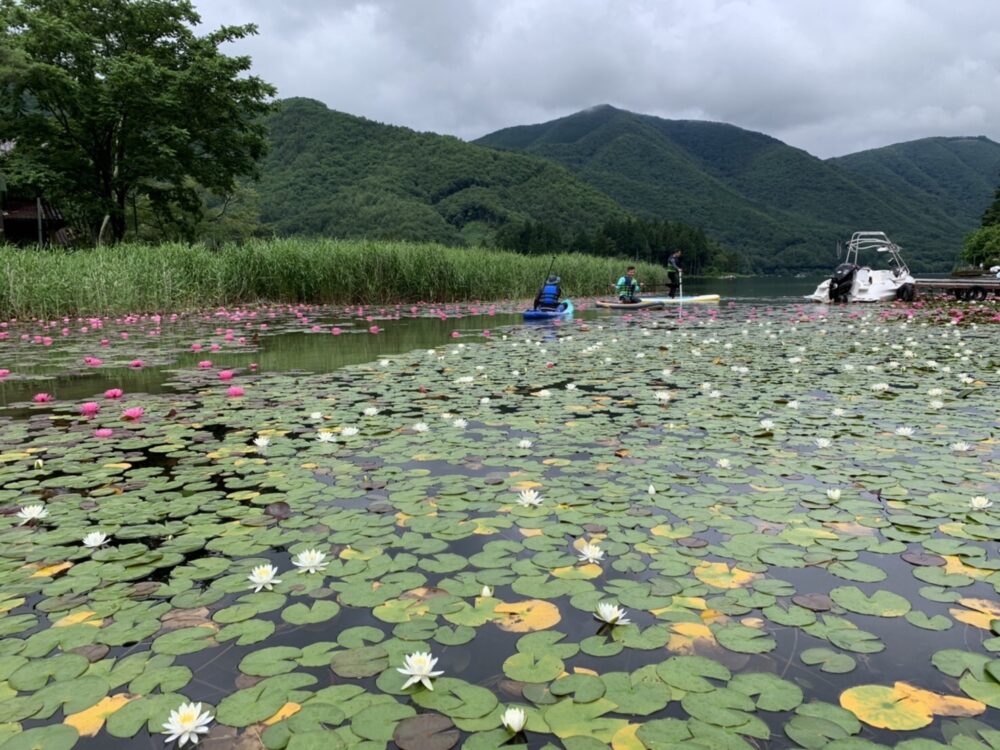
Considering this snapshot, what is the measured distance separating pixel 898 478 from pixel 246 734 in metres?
3.39

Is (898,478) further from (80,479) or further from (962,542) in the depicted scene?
(80,479)

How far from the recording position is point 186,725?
1524 millimetres

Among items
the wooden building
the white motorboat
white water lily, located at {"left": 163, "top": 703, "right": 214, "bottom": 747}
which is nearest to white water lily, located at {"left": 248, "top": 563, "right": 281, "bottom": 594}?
white water lily, located at {"left": 163, "top": 703, "right": 214, "bottom": 747}

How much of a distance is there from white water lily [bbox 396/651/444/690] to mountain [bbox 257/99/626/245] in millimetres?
70544

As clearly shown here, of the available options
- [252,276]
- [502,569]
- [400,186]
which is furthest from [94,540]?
[400,186]

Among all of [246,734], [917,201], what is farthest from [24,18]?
[917,201]

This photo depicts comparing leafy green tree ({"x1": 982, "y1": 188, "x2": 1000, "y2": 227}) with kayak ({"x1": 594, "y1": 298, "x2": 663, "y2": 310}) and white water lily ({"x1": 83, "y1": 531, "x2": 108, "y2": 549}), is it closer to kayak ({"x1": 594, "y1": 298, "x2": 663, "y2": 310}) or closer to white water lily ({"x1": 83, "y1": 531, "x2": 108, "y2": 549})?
kayak ({"x1": 594, "y1": 298, "x2": 663, "y2": 310})

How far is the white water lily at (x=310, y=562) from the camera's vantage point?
2.42m

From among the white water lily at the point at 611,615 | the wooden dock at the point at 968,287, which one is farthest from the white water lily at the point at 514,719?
the wooden dock at the point at 968,287

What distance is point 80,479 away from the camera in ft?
11.2

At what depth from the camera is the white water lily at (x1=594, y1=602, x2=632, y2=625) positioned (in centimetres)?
204

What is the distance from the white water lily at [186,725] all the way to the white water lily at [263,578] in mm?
717

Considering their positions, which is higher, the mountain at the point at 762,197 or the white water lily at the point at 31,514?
the mountain at the point at 762,197

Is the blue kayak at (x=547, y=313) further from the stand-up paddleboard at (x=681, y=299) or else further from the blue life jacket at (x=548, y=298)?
the stand-up paddleboard at (x=681, y=299)
